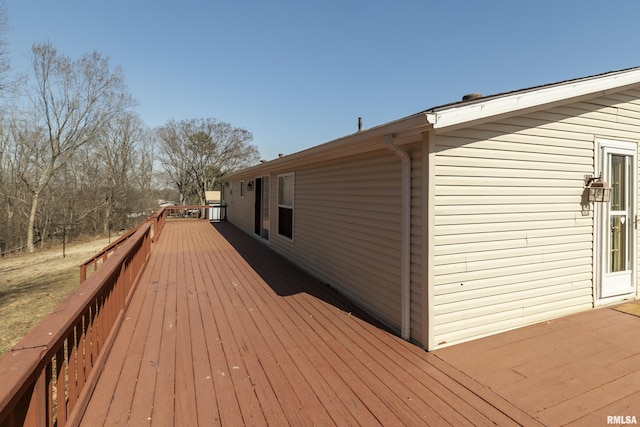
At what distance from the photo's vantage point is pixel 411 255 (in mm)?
2928

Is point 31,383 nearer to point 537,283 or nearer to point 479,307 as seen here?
point 479,307

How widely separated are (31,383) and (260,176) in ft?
26.7

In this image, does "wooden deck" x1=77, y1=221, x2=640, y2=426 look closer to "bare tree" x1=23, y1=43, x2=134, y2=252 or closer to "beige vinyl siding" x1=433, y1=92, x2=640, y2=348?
"beige vinyl siding" x1=433, y1=92, x2=640, y2=348

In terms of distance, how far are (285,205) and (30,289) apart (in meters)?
7.74

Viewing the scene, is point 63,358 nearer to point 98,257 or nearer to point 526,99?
point 98,257

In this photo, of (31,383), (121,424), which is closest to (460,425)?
(121,424)

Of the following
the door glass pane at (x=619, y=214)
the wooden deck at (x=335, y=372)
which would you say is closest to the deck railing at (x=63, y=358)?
the wooden deck at (x=335, y=372)

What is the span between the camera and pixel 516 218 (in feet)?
10.2

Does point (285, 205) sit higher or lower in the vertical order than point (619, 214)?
higher

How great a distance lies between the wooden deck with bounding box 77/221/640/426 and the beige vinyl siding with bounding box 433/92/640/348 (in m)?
0.27

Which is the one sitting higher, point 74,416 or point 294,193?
point 294,193

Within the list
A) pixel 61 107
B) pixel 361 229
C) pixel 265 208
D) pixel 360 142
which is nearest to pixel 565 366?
pixel 361 229

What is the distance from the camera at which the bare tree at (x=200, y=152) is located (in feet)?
101

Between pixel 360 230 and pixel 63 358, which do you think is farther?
pixel 360 230
